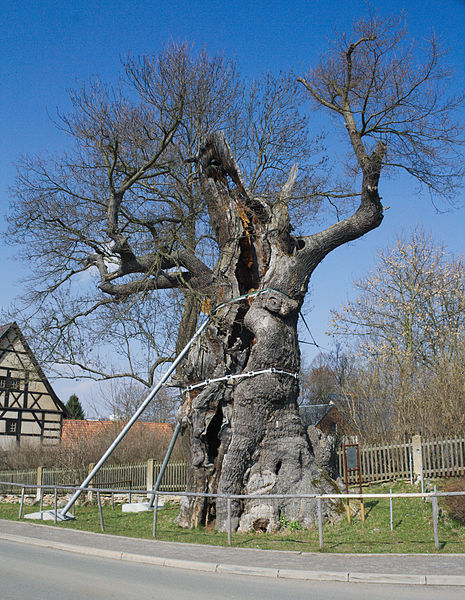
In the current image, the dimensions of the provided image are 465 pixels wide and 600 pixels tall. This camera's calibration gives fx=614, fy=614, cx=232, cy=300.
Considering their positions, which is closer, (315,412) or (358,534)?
(358,534)

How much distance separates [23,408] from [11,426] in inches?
50.5

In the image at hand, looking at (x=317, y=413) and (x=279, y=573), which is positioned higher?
(x=317, y=413)

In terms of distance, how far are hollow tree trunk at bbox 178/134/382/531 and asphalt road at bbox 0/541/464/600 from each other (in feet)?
12.2

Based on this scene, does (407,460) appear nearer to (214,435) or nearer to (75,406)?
(214,435)

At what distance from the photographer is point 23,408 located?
3675 centimetres

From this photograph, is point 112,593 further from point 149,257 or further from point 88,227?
point 88,227

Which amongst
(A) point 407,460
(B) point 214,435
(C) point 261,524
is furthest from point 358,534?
(A) point 407,460

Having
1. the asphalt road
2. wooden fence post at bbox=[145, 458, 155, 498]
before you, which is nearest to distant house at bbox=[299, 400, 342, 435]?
wooden fence post at bbox=[145, 458, 155, 498]

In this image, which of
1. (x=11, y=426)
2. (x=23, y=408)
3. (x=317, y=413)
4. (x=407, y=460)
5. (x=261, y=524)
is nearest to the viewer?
(x=261, y=524)

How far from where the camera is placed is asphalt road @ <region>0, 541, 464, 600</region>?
6816 millimetres

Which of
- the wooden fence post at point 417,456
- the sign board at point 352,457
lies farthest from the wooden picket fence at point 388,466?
the sign board at point 352,457

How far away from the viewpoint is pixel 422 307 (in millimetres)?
28953

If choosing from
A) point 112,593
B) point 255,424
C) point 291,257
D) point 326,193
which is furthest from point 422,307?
point 112,593

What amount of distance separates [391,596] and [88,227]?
43.5ft
